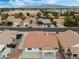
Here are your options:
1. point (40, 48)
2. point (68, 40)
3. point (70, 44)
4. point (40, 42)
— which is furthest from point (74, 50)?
point (40, 42)

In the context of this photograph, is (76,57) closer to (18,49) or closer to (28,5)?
(18,49)

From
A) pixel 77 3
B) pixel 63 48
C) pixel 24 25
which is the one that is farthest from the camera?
pixel 77 3

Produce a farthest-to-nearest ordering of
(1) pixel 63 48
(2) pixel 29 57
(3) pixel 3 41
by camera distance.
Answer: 1. (3) pixel 3 41
2. (1) pixel 63 48
3. (2) pixel 29 57

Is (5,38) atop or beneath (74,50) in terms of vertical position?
atop

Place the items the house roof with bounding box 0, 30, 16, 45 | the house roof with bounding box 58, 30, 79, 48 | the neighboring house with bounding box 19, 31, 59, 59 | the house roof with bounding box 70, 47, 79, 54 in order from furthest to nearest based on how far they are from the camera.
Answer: the house roof with bounding box 0, 30, 16, 45
the house roof with bounding box 58, 30, 79, 48
the house roof with bounding box 70, 47, 79, 54
the neighboring house with bounding box 19, 31, 59, 59

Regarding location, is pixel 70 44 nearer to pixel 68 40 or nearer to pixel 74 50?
pixel 68 40

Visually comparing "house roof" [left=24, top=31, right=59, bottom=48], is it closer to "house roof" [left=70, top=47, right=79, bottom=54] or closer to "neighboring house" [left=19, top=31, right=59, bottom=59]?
"neighboring house" [left=19, top=31, right=59, bottom=59]

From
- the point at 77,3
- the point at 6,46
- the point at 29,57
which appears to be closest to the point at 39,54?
the point at 29,57

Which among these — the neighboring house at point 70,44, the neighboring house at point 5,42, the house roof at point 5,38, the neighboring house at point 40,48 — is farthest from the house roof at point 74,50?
the house roof at point 5,38

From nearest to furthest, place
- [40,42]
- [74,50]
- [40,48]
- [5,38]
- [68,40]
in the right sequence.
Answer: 1. [74,50]
2. [40,48]
3. [40,42]
4. [68,40]
5. [5,38]

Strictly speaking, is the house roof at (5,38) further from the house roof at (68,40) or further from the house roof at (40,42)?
→ the house roof at (68,40)

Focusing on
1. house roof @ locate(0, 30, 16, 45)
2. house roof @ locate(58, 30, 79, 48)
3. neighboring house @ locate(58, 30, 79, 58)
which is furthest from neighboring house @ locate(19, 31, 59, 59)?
house roof @ locate(0, 30, 16, 45)
